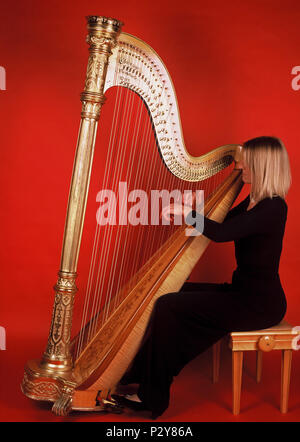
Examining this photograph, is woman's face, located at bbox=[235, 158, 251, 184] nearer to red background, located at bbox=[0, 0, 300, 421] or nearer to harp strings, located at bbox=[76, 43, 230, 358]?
harp strings, located at bbox=[76, 43, 230, 358]

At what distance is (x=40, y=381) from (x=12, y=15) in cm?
238

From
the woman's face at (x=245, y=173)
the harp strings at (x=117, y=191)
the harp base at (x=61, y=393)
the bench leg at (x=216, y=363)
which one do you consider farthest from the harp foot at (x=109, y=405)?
the woman's face at (x=245, y=173)

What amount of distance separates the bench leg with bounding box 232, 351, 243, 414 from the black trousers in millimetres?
127

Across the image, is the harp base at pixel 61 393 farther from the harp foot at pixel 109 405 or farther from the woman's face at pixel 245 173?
the woman's face at pixel 245 173

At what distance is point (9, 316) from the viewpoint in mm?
3990

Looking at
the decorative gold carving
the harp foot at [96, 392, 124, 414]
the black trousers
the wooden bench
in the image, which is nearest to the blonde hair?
the black trousers

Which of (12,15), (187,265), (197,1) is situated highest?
(197,1)

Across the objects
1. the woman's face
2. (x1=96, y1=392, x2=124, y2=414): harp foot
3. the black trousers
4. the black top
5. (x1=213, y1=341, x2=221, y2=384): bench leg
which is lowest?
(x1=96, y1=392, x2=124, y2=414): harp foot

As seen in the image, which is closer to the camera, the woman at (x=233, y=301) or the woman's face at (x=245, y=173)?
the woman at (x=233, y=301)

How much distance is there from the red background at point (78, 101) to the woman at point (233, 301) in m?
1.06

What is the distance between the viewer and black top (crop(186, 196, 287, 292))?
2.76m

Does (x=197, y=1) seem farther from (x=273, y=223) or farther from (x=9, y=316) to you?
(x=9, y=316)

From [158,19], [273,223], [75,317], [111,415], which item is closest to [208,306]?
[273,223]

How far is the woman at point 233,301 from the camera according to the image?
2734 millimetres
